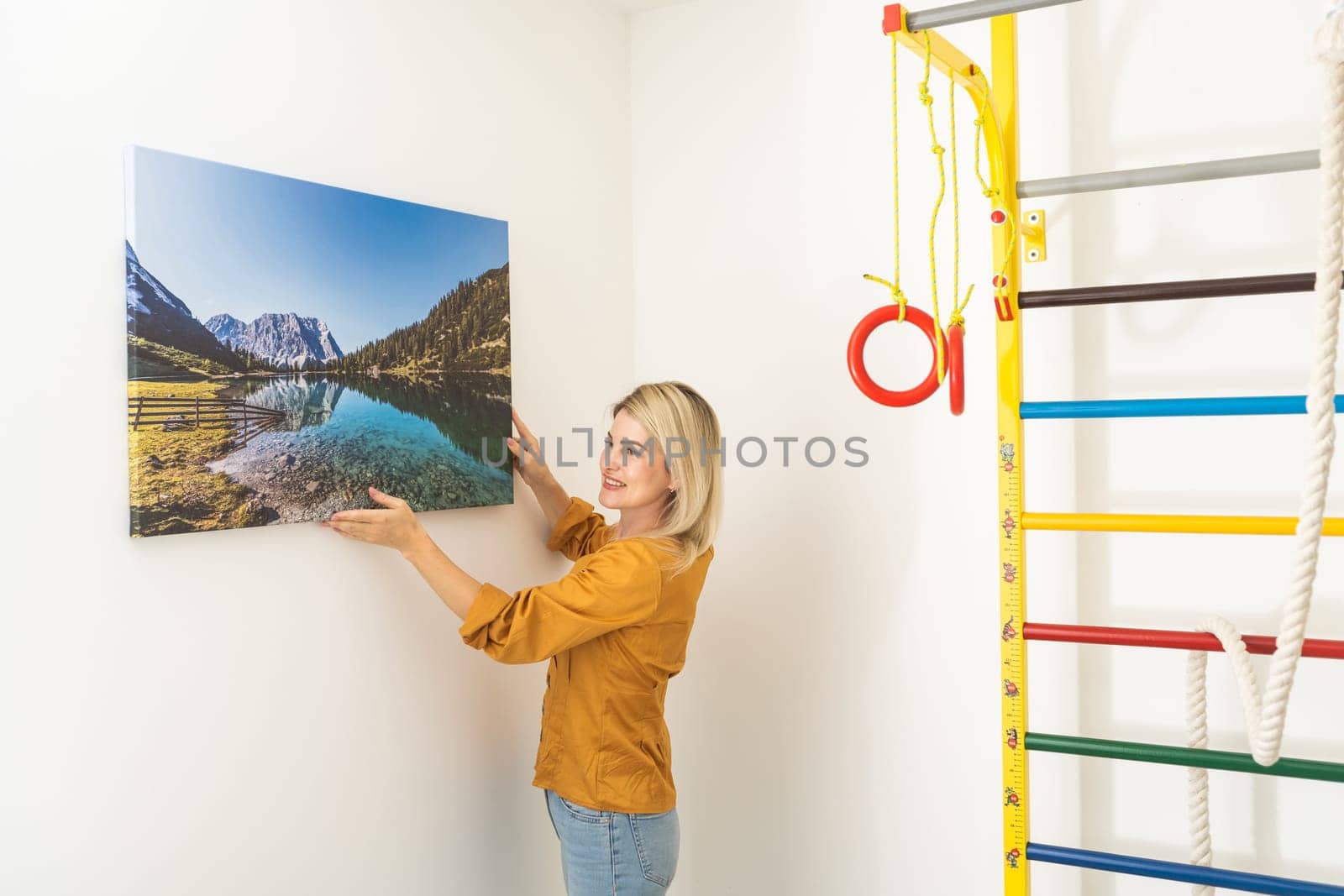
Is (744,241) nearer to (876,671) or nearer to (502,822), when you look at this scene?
(876,671)

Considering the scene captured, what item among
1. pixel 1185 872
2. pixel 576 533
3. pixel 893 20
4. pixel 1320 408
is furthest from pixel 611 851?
pixel 893 20

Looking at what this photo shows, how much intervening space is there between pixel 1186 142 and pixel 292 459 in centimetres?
165

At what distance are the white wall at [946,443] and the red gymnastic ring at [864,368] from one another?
443 millimetres

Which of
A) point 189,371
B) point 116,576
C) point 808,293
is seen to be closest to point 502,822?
point 116,576

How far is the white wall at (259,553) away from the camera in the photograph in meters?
1.26

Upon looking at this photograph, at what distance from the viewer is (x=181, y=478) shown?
139cm

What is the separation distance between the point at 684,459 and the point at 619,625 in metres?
0.34

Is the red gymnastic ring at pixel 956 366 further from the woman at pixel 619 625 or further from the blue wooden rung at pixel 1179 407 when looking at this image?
the woman at pixel 619 625

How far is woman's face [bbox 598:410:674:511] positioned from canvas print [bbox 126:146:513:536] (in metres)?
0.26

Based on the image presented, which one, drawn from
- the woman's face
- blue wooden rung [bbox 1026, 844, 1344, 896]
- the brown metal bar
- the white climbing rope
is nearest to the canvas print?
the woman's face

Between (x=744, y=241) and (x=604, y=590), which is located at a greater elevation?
(x=744, y=241)

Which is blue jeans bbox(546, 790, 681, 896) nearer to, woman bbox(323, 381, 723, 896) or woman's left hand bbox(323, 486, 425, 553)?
woman bbox(323, 381, 723, 896)

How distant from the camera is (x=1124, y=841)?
1870 mm

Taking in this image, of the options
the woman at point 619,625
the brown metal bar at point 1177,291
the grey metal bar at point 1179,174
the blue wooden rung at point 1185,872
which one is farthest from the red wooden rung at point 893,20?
the blue wooden rung at point 1185,872
